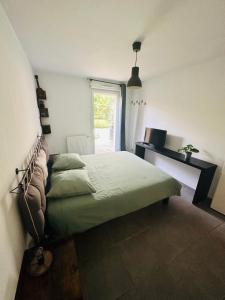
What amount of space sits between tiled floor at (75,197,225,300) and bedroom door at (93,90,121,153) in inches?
110

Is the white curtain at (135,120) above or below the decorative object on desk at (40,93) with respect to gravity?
below

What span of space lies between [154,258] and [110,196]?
0.81 meters

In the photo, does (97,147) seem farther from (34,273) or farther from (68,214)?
(34,273)

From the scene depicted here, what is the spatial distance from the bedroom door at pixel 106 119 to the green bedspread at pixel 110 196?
1.92 m

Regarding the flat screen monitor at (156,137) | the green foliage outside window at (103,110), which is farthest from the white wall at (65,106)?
the flat screen monitor at (156,137)

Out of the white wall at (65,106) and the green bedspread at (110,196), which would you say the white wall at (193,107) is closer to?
the green bedspread at (110,196)

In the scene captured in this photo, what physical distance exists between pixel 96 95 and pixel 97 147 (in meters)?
1.64

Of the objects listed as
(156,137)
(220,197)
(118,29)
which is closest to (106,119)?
(156,137)

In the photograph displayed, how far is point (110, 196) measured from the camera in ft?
5.08

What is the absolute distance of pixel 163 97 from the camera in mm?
3150

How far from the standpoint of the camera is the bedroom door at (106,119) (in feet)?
12.8

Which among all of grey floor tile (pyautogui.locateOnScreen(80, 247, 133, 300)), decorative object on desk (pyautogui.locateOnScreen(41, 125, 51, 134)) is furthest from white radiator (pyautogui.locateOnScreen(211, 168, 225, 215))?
decorative object on desk (pyautogui.locateOnScreen(41, 125, 51, 134))

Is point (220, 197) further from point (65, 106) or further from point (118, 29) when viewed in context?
point (65, 106)

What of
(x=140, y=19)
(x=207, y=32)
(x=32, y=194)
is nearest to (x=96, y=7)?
(x=140, y=19)
